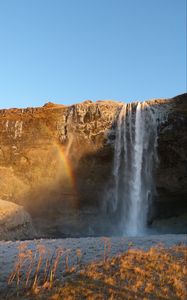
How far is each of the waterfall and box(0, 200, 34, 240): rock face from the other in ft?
37.3

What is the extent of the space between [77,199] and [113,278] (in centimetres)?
3088

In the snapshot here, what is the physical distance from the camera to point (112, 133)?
38656mm

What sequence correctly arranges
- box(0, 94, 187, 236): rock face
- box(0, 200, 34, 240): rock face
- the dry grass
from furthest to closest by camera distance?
1. box(0, 94, 187, 236): rock face
2. box(0, 200, 34, 240): rock face
3. the dry grass

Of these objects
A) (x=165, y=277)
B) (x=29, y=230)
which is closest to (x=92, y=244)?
(x=165, y=277)

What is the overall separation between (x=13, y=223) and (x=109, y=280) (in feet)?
61.1

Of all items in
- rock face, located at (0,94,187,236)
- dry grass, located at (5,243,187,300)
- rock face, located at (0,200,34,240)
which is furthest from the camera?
rock face, located at (0,94,187,236)

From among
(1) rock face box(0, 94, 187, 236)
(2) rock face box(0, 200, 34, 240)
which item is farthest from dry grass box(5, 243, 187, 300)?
(1) rock face box(0, 94, 187, 236)

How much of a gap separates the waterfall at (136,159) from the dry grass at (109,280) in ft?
80.5

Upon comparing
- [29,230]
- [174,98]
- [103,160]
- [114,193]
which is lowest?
[29,230]

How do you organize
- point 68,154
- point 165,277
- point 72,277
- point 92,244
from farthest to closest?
point 68,154 → point 92,244 → point 165,277 → point 72,277

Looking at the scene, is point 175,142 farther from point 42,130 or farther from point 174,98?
point 42,130

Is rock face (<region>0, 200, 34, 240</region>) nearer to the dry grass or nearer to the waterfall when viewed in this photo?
the waterfall

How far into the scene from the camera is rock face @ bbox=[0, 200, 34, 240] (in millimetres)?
26859

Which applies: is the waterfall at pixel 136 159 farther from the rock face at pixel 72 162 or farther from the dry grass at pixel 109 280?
the dry grass at pixel 109 280
